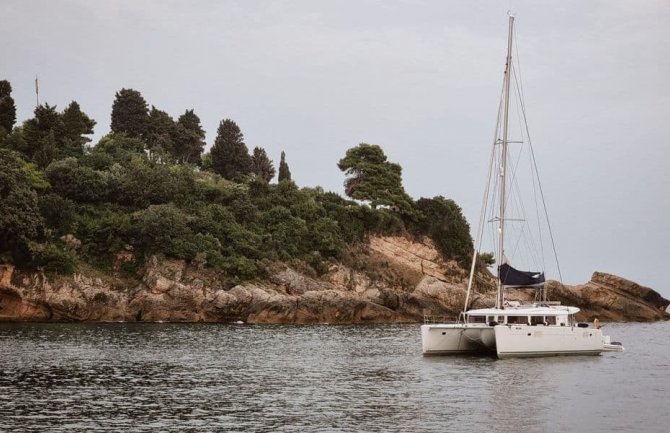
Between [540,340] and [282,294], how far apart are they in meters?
33.5

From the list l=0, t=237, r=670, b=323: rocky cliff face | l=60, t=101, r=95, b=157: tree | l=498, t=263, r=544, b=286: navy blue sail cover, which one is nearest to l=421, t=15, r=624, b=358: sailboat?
l=498, t=263, r=544, b=286: navy blue sail cover

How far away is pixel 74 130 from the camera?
92.1 meters

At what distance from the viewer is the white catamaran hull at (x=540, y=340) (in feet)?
137

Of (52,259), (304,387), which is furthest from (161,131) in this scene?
(304,387)

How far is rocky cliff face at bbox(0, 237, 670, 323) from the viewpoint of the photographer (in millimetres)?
63812

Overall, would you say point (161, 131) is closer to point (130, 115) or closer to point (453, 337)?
point (130, 115)

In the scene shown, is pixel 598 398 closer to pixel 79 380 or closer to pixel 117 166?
pixel 79 380

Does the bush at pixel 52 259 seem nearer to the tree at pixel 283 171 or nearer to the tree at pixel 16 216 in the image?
the tree at pixel 16 216

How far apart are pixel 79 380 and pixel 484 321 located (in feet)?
74.1

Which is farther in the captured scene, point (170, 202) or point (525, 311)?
point (170, 202)

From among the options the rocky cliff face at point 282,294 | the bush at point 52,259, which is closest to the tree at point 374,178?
the rocky cliff face at point 282,294

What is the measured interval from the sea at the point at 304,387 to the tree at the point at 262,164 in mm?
56576

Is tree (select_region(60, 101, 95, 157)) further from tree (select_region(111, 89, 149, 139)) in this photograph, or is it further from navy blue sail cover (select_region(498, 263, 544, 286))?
navy blue sail cover (select_region(498, 263, 544, 286))

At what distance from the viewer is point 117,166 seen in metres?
81.4
